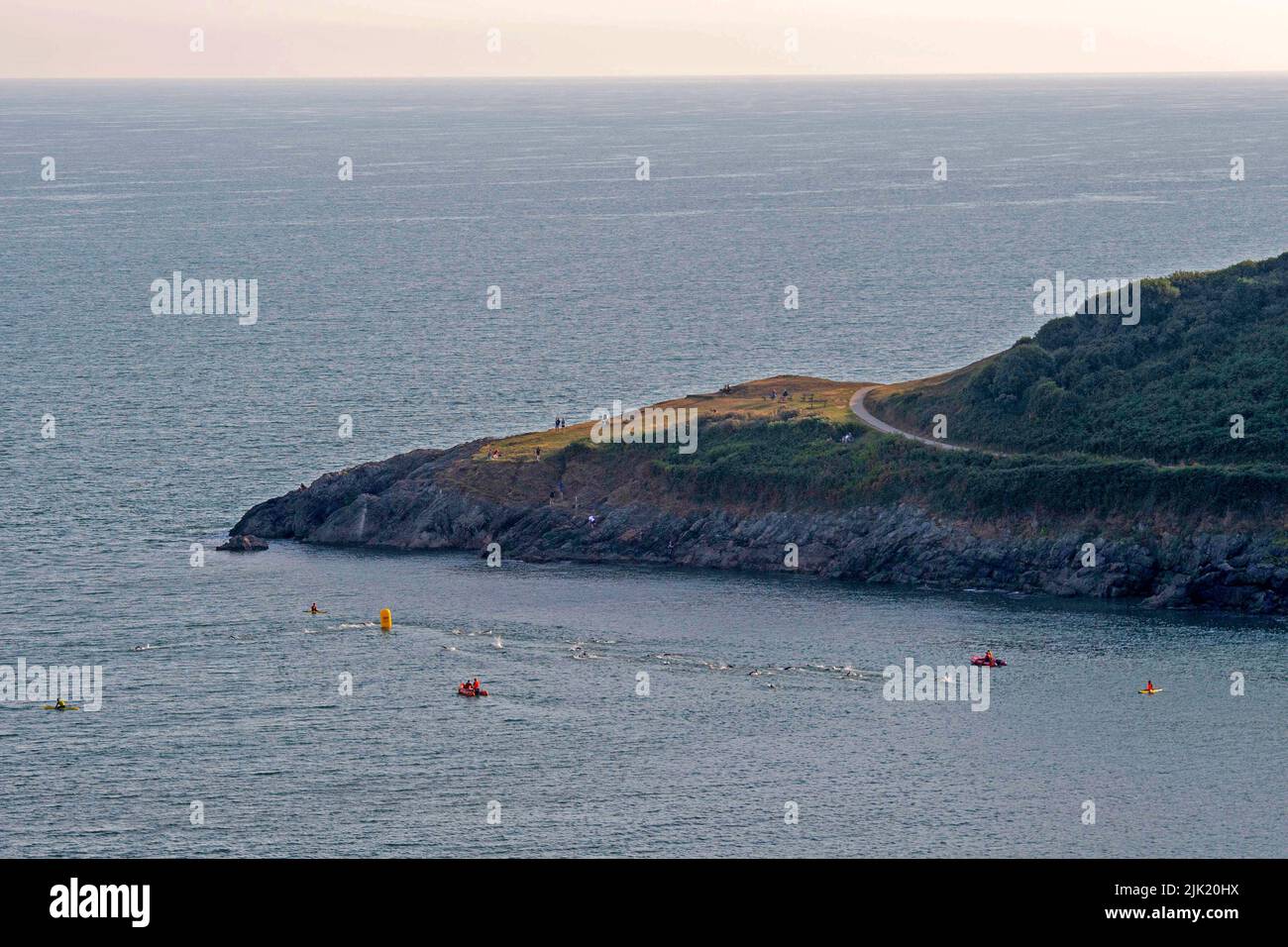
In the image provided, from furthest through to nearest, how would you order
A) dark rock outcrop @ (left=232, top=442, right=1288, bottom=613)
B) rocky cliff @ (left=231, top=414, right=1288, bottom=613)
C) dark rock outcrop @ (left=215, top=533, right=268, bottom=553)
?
dark rock outcrop @ (left=215, top=533, right=268, bottom=553) → rocky cliff @ (left=231, top=414, right=1288, bottom=613) → dark rock outcrop @ (left=232, top=442, right=1288, bottom=613)

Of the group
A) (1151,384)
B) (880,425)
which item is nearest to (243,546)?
(880,425)

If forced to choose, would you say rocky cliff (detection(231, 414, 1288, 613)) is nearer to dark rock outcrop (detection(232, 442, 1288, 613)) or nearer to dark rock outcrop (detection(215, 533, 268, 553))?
dark rock outcrop (detection(232, 442, 1288, 613))

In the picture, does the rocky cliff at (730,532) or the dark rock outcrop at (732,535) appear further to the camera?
the rocky cliff at (730,532)

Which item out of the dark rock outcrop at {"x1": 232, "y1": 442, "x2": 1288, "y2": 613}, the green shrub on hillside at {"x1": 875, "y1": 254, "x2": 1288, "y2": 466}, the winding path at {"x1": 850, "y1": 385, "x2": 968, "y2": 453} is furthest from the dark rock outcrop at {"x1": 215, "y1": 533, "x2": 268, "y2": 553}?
the green shrub on hillside at {"x1": 875, "y1": 254, "x2": 1288, "y2": 466}

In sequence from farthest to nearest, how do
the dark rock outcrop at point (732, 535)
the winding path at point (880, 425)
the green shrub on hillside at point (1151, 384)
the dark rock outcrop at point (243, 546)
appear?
the winding path at point (880, 425), the green shrub on hillside at point (1151, 384), the dark rock outcrop at point (243, 546), the dark rock outcrop at point (732, 535)

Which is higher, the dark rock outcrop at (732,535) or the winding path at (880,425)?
the winding path at (880,425)

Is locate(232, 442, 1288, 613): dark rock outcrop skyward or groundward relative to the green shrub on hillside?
groundward

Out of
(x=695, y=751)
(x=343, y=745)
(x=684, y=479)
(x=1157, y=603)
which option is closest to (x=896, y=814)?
(x=695, y=751)

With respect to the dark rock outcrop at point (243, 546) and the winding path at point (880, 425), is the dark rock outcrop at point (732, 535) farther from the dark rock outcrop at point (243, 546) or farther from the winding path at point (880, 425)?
the winding path at point (880, 425)

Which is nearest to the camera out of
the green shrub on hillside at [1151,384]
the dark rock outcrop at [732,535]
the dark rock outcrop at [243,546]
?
the dark rock outcrop at [732,535]

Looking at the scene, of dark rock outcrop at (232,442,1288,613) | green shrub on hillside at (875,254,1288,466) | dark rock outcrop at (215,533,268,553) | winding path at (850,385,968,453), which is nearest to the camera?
dark rock outcrop at (232,442,1288,613)

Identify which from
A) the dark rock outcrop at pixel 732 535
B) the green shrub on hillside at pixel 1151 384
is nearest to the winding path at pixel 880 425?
the green shrub on hillside at pixel 1151 384
